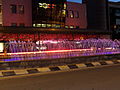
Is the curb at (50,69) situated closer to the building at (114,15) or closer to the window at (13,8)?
the window at (13,8)

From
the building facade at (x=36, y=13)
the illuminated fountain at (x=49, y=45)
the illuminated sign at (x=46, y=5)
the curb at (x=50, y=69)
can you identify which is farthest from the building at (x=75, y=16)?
the curb at (x=50, y=69)

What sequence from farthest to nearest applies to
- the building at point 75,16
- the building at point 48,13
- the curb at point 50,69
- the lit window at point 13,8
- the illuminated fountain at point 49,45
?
1. the building at point 75,16
2. the building at point 48,13
3. the lit window at point 13,8
4. the illuminated fountain at point 49,45
5. the curb at point 50,69

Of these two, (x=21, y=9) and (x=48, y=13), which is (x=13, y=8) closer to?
(x=21, y=9)

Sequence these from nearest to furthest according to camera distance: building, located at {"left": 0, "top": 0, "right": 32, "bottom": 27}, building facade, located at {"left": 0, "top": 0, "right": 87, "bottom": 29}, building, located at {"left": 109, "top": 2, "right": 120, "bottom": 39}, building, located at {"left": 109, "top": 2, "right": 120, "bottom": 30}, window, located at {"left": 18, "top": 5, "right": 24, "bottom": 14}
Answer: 1. building, located at {"left": 0, "top": 0, "right": 32, "bottom": 27}
2. building facade, located at {"left": 0, "top": 0, "right": 87, "bottom": 29}
3. window, located at {"left": 18, "top": 5, "right": 24, "bottom": 14}
4. building, located at {"left": 109, "top": 2, "right": 120, "bottom": 39}
5. building, located at {"left": 109, "top": 2, "right": 120, "bottom": 30}

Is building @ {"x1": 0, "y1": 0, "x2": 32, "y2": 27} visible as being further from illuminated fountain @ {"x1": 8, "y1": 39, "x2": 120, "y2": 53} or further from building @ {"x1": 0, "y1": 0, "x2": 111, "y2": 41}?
illuminated fountain @ {"x1": 8, "y1": 39, "x2": 120, "y2": 53}

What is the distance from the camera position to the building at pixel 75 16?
112 feet

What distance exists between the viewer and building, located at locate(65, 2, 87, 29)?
112ft

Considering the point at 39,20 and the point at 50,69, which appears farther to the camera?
the point at 39,20

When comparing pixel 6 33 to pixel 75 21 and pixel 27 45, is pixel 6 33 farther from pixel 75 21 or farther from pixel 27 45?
pixel 75 21

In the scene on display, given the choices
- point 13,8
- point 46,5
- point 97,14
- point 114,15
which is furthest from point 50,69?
point 114,15

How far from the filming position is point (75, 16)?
35250 millimetres

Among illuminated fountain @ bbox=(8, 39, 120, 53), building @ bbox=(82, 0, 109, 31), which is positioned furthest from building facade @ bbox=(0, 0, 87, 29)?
building @ bbox=(82, 0, 109, 31)

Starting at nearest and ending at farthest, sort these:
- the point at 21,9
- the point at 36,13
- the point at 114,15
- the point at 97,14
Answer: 1. the point at 21,9
2. the point at 36,13
3. the point at 97,14
4. the point at 114,15

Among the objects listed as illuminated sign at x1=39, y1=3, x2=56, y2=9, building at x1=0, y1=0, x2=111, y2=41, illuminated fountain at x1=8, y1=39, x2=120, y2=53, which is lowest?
illuminated fountain at x1=8, y1=39, x2=120, y2=53
